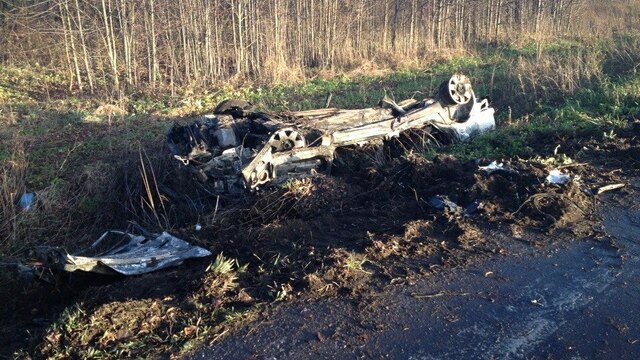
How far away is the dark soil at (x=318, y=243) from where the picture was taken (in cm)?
461

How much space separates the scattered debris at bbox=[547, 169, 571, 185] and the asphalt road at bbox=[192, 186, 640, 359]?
1.57 m

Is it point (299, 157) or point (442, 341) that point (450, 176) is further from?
point (442, 341)

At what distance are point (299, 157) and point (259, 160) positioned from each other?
2.32 feet

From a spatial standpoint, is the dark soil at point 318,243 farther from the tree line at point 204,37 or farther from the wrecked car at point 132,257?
the tree line at point 204,37

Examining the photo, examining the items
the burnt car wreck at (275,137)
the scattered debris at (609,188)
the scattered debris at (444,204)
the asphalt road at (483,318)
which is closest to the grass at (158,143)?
the asphalt road at (483,318)

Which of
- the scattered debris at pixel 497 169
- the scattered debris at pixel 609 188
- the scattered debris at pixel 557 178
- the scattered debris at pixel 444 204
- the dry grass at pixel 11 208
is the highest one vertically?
the scattered debris at pixel 497 169

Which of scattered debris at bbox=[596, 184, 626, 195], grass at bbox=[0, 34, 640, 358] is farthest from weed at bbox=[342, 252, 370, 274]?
scattered debris at bbox=[596, 184, 626, 195]

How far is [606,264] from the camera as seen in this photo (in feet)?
18.1

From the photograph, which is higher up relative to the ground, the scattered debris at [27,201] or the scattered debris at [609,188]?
the scattered debris at [609,188]

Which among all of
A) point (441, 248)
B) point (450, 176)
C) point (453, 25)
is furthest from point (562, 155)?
point (453, 25)

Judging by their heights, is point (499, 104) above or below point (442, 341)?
below

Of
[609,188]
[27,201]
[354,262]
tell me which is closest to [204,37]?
[27,201]

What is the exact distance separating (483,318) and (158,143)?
25.3 feet

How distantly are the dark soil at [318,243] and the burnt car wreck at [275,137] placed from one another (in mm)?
380
